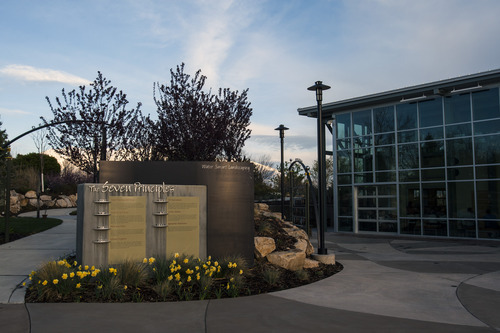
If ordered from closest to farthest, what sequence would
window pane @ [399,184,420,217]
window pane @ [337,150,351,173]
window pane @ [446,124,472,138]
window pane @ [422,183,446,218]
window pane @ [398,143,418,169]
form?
1. window pane @ [446,124,472,138]
2. window pane @ [422,183,446,218]
3. window pane @ [399,184,420,217]
4. window pane @ [398,143,418,169]
5. window pane @ [337,150,351,173]

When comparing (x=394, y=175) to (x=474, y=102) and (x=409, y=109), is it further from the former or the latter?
(x=474, y=102)

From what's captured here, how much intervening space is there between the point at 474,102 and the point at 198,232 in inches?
651

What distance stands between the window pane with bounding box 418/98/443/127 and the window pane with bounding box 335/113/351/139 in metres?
4.38

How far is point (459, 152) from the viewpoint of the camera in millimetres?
20781

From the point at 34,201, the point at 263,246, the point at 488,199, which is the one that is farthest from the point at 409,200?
the point at 34,201

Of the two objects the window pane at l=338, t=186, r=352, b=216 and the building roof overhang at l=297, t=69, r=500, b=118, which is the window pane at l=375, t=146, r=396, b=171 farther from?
the building roof overhang at l=297, t=69, r=500, b=118

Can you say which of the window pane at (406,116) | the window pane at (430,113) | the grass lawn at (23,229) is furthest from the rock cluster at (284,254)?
the window pane at (406,116)

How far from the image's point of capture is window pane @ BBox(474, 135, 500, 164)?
19.6 metres

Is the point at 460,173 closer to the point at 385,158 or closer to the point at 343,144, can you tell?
the point at 385,158

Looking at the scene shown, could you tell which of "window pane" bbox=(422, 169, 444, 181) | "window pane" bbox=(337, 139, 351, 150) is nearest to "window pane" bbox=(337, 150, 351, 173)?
"window pane" bbox=(337, 139, 351, 150)

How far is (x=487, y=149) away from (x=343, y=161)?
8.00 metres

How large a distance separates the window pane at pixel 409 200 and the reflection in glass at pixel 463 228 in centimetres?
184

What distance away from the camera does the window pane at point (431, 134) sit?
70.8 ft

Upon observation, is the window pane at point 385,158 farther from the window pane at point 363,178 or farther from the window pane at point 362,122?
the window pane at point 362,122
